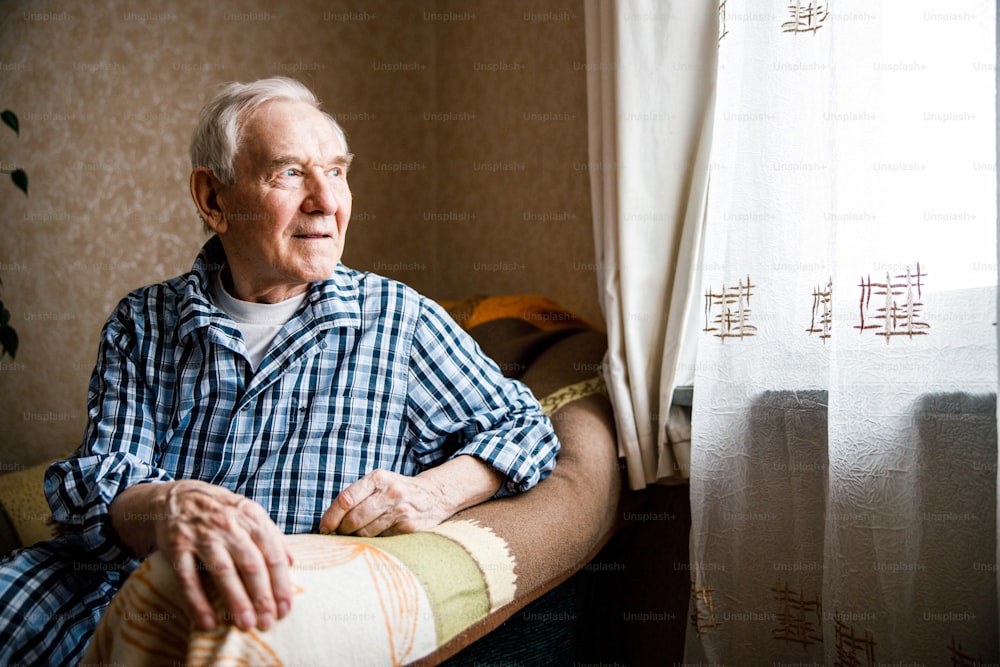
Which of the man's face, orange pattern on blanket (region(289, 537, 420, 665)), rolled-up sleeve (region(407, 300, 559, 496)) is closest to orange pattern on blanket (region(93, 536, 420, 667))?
orange pattern on blanket (region(289, 537, 420, 665))

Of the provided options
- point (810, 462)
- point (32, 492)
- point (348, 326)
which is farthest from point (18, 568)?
point (810, 462)

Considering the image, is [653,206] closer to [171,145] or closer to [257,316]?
[257,316]

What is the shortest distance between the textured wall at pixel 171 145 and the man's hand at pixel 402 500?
3.56 ft

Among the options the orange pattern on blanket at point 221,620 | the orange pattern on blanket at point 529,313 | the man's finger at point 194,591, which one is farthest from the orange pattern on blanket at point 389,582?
the orange pattern on blanket at point 529,313

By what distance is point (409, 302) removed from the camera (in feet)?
4.99

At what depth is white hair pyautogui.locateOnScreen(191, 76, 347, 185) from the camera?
4.71 feet

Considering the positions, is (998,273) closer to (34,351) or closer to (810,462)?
(810,462)

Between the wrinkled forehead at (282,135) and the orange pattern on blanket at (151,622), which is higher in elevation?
the wrinkled forehead at (282,135)

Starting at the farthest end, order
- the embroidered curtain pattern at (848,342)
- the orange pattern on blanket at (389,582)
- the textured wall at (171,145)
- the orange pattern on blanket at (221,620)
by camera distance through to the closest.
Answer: the textured wall at (171,145)
the embroidered curtain pattern at (848,342)
the orange pattern on blanket at (389,582)
the orange pattern on blanket at (221,620)

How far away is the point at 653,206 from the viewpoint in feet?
5.46

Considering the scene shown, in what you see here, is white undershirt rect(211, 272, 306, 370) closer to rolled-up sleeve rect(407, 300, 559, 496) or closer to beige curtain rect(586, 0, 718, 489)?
rolled-up sleeve rect(407, 300, 559, 496)

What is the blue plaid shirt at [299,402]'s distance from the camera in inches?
52.7

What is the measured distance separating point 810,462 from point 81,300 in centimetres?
226

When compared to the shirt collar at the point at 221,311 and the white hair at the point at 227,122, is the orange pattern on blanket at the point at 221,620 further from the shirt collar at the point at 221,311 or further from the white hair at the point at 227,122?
the white hair at the point at 227,122
